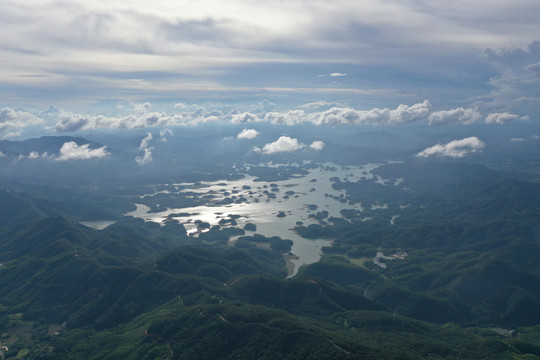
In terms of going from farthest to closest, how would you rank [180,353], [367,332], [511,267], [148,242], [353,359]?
[148,242] < [511,267] < [367,332] < [180,353] < [353,359]

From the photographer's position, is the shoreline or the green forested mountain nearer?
the green forested mountain

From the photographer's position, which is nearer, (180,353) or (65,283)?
(180,353)

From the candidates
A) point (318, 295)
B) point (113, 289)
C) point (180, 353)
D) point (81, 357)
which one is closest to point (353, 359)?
point (180, 353)

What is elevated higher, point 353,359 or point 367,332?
point 353,359

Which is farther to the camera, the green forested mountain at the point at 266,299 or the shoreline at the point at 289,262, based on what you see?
the shoreline at the point at 289,262

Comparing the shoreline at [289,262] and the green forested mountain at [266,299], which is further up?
the green forested mountain at [266,299]

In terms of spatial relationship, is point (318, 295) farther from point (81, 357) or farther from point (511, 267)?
point (511, 267)

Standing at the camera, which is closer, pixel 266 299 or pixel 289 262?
pixel 266 299

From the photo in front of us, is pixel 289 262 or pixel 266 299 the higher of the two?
pixel 266 299

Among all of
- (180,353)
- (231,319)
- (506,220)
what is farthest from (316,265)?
(506,220)

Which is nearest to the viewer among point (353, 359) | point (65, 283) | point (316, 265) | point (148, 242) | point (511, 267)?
point (353, 359)

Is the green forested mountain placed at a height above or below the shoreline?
above
